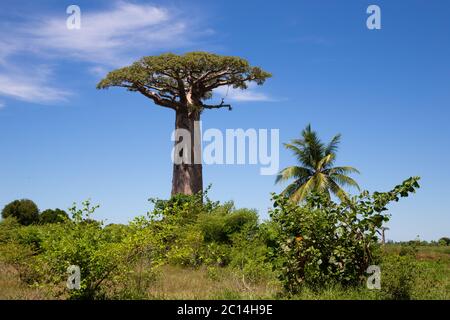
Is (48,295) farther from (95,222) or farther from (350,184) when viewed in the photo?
(350,184)

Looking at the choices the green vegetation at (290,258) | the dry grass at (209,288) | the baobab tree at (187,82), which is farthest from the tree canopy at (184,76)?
the green vegetation at (290,258)

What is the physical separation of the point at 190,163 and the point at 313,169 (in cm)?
622

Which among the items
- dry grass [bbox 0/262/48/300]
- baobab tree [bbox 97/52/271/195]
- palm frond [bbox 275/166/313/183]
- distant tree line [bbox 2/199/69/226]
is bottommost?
dry grass [bbox 0/262/48/300]

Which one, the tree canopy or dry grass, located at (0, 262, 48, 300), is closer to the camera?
dry grass, located at (0, 262, 48, 300)

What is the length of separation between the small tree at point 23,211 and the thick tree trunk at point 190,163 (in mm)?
20515

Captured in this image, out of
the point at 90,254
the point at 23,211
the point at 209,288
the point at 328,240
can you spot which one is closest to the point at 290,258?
the point at 328,240

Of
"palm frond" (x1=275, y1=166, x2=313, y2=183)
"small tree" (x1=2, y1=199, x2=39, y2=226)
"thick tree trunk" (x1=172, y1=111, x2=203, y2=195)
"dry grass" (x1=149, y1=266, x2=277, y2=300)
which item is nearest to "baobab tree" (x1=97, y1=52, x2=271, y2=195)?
"thick tree trunk" (x1=172, y1=111, x2=203, y2=195)

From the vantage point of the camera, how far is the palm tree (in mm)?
26672

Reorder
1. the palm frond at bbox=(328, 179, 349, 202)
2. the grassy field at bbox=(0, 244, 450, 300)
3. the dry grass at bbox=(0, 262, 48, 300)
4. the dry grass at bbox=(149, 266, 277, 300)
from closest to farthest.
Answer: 1. the grassy field at bbox=(0, 244, 450, 300)
2. the dry grass at bbox=(149, 266, 277, 300)
3. the dry grass at bbox=(0, 262, 48, 300)
4. the palm frond at bbox=(328, 179, 349, 202)

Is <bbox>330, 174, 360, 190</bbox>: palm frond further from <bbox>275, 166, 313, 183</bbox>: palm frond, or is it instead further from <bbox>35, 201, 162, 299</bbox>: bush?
<bbox>35, 201, 162, 299</bbox>: bush

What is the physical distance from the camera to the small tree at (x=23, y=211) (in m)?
43.9
